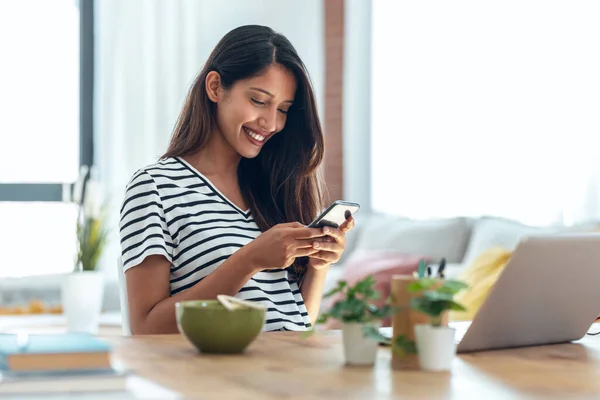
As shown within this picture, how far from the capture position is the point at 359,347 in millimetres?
1249

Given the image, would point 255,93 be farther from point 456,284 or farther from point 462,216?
point 462,216

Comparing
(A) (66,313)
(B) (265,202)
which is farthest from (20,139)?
(B) (265,202)

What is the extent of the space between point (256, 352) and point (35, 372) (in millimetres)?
382

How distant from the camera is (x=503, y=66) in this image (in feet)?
13.5

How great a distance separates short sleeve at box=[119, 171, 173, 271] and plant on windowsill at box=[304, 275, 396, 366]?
0.71 m

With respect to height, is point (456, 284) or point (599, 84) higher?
point (599, 84)

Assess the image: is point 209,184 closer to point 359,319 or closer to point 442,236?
point 359,319

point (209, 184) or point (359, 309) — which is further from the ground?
point (209, 184)

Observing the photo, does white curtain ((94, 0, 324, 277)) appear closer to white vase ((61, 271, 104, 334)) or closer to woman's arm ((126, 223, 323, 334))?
white vase ((61, 271, 104, 334))

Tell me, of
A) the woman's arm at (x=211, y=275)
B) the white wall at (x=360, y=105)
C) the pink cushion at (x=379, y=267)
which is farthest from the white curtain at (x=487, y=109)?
the woman's arm at (x=211, y=275)

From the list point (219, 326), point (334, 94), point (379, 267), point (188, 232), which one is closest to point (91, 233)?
point (334, 94)

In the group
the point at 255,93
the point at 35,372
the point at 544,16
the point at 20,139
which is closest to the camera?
the point at 35,372

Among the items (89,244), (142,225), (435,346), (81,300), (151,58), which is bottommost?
(81,300)

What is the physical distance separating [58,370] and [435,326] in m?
0.50
